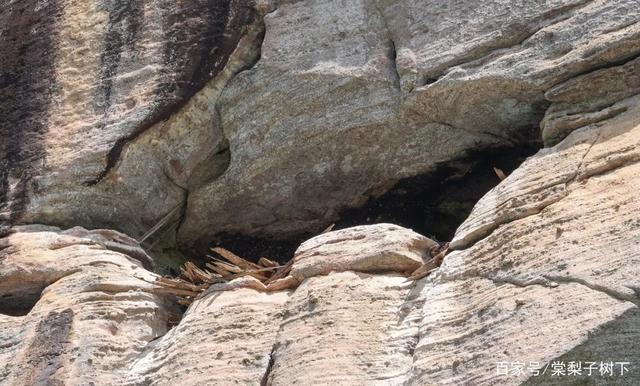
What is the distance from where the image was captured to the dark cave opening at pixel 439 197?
692 cm

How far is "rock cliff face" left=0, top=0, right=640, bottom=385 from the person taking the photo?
207 inches

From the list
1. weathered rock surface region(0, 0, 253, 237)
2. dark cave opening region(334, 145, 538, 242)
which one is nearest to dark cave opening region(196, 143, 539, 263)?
dark cave opening region(334, 145, 538, 242)

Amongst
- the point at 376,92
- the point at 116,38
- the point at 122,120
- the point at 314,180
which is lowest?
the point at 314,180

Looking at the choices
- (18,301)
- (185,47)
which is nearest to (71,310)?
(18,301)

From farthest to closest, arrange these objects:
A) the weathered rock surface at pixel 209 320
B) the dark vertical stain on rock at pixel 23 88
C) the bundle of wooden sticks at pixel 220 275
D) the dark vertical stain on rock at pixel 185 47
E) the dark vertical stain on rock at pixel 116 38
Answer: the dark vertical stain on rock at pixel 116 38 → the dark vertical stain on rock at pixel 23 88 → the dark vertical stain on rock at pixel 185 47 → the bundle of wooden sticks at pixel 220 275 → the weathered rock surface at pixel 209 320

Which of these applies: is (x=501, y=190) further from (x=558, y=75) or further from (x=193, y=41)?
(x=193, y=41)

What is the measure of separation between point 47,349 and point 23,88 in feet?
7.11

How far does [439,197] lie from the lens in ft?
23.6

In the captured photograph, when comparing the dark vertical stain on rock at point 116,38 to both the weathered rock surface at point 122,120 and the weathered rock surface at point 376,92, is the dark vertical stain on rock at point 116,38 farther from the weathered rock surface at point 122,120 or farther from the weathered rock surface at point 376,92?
the weathered rock surface at point 376,92

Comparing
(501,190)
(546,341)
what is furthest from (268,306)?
(546,341)

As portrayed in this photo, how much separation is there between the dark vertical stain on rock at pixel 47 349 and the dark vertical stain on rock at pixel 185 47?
1.14 meters

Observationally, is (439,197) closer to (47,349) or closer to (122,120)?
(122,120)

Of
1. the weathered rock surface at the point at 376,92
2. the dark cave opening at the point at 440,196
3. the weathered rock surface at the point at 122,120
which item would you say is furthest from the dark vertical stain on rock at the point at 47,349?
the dark cave opening at the point at 440,196

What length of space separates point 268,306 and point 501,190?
1.34 meters
